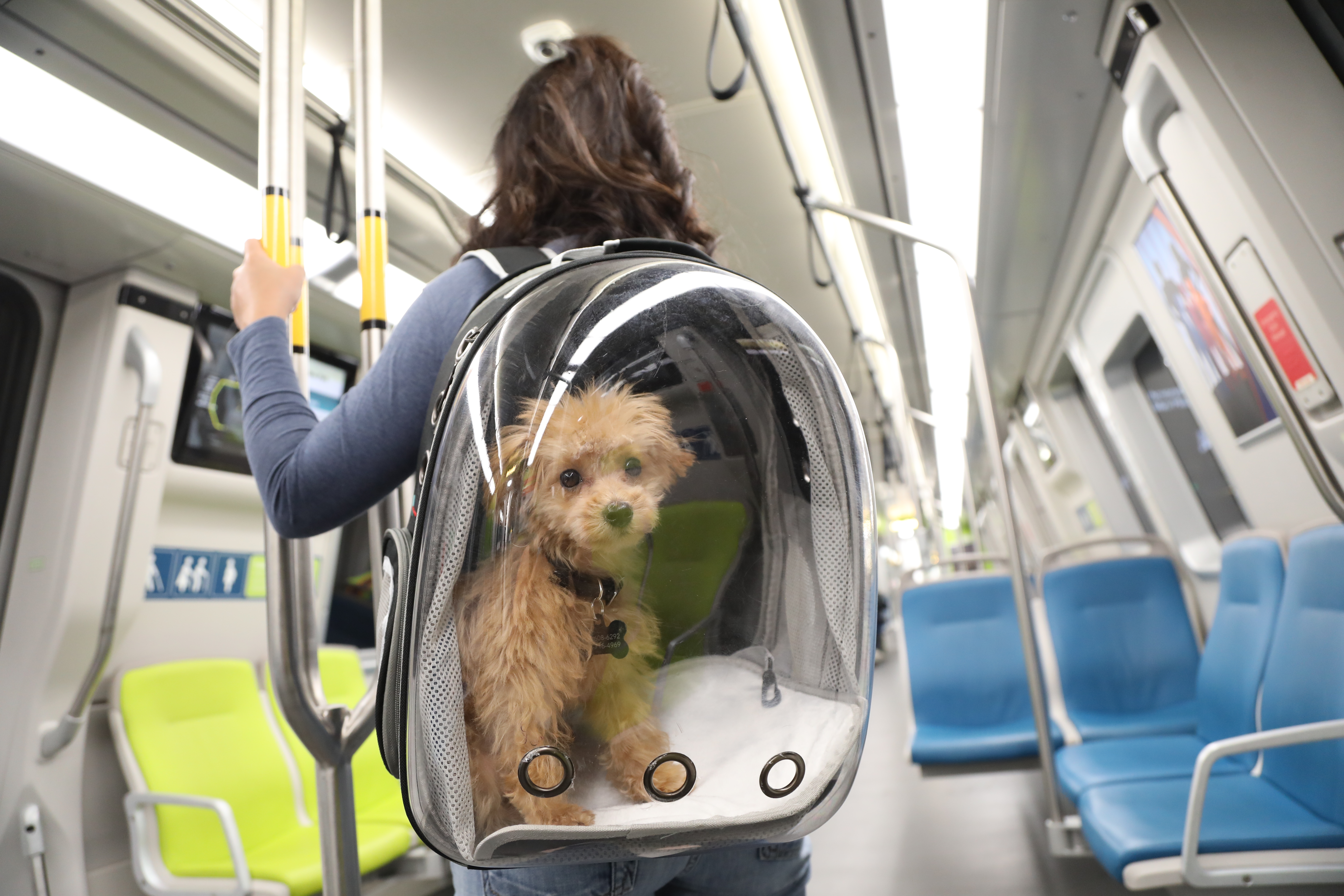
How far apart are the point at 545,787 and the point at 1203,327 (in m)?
3.41

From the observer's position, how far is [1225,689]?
2.47 m

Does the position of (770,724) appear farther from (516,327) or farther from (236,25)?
(236,25)

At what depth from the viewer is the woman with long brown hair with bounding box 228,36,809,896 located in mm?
638

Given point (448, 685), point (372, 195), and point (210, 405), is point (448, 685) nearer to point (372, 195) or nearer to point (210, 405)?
point (372, 195)

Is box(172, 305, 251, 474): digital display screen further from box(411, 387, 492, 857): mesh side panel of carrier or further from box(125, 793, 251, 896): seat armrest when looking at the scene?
box(411, 387, 492, 857): mesh side panel of carrier

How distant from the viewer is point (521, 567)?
0.48 meters

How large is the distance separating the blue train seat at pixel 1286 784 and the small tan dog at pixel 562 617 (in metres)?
1.72

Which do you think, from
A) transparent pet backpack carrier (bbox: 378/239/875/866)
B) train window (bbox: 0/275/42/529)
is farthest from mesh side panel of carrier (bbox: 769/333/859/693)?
train window (bbox: 0/275/42/529)

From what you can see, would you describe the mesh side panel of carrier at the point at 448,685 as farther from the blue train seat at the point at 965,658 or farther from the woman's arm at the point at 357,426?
the blue train seat at the point at 965,658

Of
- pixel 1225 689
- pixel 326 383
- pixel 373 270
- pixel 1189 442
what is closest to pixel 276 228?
pixel 373 270

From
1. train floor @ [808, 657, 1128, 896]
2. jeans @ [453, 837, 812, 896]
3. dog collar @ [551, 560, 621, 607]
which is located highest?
dog collar @ [551, 560, 621, 607]

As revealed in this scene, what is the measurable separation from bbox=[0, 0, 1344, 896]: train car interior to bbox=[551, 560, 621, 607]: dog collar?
0.28 m

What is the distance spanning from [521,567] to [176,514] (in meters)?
3.60

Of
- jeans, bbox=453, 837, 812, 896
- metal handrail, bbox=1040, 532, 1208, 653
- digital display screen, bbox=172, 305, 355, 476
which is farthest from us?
digital display screen, bbox=172, 305, 355, 476
